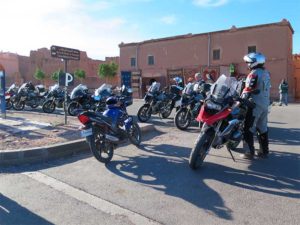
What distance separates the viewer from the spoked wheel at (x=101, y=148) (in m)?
5.56

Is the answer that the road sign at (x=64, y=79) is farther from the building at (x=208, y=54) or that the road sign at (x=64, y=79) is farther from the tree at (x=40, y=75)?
the tree at (x=40, y=75)

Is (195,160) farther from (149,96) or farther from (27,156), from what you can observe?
(149,96)

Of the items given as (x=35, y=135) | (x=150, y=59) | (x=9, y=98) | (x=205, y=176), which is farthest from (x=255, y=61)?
(x=150, y=59)

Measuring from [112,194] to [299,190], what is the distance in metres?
2.36

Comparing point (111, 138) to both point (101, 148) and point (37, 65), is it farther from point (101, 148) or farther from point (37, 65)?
point (37, 65)

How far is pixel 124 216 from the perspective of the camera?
3.55 metres

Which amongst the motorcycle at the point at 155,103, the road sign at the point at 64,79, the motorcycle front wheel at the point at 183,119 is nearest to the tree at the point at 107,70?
the motorcycle at the point at 155,103

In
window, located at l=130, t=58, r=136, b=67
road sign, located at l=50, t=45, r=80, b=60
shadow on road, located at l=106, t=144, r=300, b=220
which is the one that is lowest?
shadow on road, located at l=106, t=144, r=300, b=220

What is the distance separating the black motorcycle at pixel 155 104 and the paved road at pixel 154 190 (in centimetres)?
408

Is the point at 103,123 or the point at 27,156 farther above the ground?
the point at 103,123

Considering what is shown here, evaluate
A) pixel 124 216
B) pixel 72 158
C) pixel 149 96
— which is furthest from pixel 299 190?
pixel 149 96

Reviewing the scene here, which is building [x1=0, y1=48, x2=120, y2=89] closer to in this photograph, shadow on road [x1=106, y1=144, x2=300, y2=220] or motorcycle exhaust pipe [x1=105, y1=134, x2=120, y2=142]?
motorcycle exhaust pipe [x1=105, y1=134, x2=120, y2=142]

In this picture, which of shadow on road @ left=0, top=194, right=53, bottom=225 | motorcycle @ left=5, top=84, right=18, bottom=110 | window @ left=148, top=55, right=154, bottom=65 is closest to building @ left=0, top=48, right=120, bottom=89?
window @ left=148, top=55, right=154, bottom=65

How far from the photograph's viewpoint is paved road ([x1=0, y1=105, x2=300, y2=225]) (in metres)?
3.52
